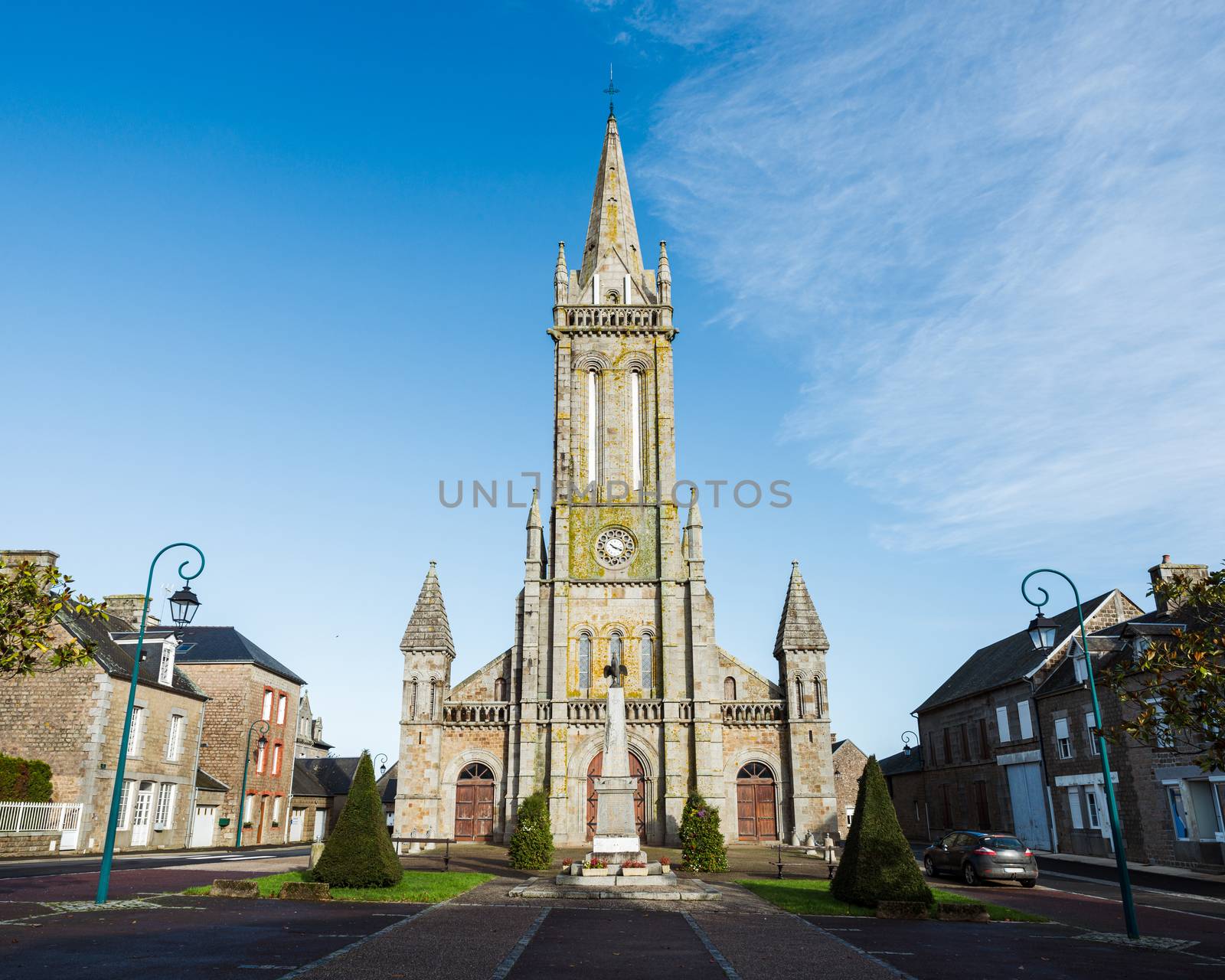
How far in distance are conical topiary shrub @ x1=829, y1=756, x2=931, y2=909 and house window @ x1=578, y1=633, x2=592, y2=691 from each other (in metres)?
19.7

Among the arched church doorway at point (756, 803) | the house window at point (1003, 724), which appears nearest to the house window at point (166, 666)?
the arched church doorway at point (756, 803)

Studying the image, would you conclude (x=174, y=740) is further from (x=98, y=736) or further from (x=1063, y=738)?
(x=1063, y=738)

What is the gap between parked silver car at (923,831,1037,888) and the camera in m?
20.7

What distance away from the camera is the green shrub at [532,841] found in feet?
75.9

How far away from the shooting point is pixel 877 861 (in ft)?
51.5

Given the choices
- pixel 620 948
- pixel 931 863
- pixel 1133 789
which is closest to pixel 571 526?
pixel 931 863

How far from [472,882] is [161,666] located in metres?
19.4

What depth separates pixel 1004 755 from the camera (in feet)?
124

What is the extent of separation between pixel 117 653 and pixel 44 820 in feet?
20.8

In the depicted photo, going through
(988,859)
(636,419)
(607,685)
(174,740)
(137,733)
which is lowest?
(988,859)

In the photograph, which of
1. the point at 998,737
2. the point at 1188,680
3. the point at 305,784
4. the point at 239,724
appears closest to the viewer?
the point at 1188,680

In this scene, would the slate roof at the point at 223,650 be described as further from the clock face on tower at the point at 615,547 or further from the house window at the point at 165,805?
the clock face on tower at the point at 615,547

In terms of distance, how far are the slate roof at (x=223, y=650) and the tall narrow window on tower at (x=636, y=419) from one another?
18994mm

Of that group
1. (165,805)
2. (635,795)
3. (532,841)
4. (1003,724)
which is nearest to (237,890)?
(532,841)
